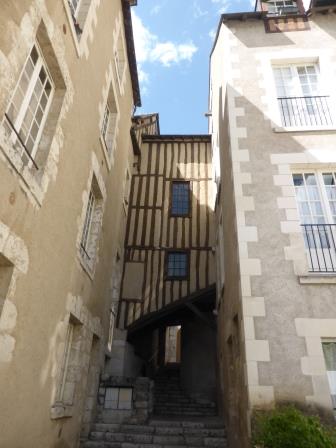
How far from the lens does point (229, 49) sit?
6125 mm

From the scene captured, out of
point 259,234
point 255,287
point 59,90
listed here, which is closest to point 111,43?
point 59,90

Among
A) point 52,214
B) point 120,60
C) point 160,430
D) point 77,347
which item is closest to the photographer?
point 52,214

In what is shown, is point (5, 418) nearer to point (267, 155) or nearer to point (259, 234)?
point (259, 234)

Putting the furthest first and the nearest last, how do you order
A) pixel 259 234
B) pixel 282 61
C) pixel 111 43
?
pixel 111 43 < pixel 282 61 < pixel 259 234

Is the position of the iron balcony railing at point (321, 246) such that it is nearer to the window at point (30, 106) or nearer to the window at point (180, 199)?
the window at point (30, 106)

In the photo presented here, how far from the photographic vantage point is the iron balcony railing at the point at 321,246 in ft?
13.6

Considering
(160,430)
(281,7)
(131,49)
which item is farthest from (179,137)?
(160,430)

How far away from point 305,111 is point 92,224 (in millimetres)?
4051

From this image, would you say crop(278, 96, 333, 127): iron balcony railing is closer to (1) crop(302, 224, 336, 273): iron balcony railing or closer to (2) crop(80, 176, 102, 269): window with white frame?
(1) crop(302, 224, 336, 273): iron balcony railing

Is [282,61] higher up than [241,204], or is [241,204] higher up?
[282,61]

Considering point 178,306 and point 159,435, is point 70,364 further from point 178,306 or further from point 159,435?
point 178,306

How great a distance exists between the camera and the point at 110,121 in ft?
23.3

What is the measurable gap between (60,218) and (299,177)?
3.41 metres

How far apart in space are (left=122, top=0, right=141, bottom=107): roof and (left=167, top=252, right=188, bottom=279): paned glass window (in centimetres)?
459
